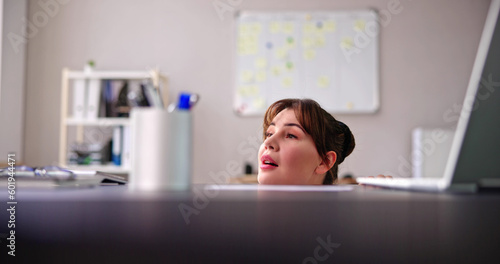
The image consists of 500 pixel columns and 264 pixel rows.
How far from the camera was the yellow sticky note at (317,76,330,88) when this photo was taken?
147 inches

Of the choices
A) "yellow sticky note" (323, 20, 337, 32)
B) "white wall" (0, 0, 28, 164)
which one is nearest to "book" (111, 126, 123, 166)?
"white wall" (0, 0, 28, 164)

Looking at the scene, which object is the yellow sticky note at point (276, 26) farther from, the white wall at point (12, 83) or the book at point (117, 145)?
the white wall at point (12, 83)

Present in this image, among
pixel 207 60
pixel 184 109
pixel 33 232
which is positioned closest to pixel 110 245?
pixel 33 232

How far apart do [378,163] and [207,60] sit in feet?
5.14

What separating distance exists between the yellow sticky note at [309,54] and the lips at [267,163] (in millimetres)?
2506

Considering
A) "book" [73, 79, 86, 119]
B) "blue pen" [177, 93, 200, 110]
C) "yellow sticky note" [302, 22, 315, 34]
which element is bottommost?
"blue pen" [177, 93, 200, 110]

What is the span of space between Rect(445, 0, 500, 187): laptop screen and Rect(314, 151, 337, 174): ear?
929mm

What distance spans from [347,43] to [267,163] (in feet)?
8.56

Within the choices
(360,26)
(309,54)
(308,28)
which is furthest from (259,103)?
(360,26)

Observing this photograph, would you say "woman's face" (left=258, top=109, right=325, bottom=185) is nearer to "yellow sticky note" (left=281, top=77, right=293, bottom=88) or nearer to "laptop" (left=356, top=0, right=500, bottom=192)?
"laptop" (left=356, top=0, right=500, bottom=192)

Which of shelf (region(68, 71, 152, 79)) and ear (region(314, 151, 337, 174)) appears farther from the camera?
shelf (region(68, 71, 152, 79))

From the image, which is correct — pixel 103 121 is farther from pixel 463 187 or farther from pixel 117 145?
pixel 463 187

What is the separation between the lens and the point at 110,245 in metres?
0.53

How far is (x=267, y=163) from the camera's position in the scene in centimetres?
136
